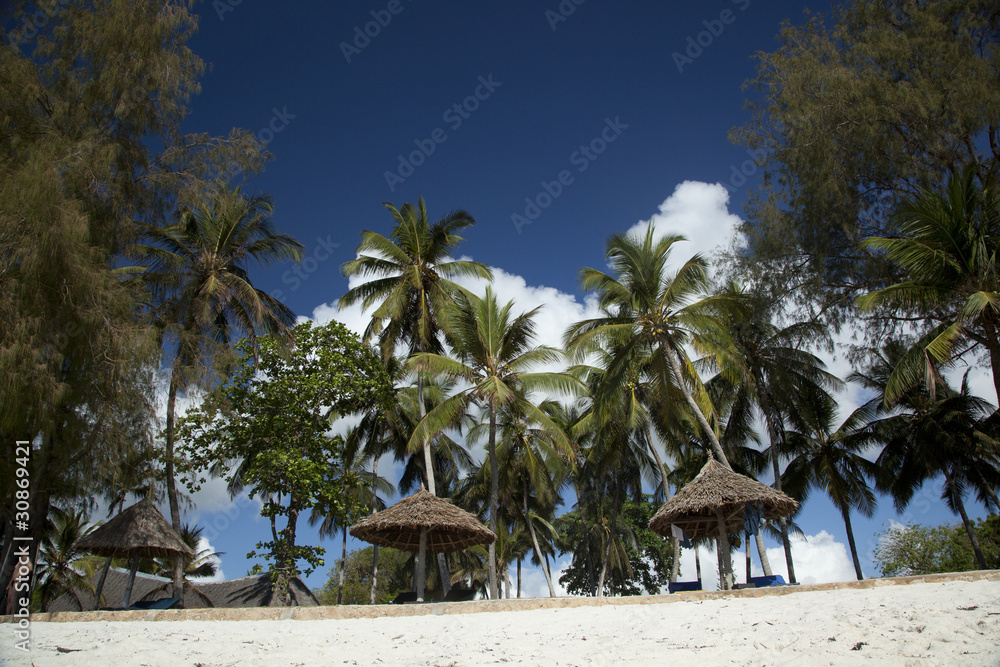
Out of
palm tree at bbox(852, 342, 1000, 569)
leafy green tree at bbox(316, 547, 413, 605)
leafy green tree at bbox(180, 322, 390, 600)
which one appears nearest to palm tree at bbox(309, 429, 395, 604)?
leafy green tree at bbox(180, 322, 390, 600)

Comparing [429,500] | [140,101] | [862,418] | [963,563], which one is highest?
[140,101]

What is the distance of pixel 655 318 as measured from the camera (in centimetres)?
1441

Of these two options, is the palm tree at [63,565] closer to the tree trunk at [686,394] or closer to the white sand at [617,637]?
the white sand at [617,637]

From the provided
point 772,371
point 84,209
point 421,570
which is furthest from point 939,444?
point 84,209

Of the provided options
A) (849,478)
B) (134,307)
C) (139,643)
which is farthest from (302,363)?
(849,478)

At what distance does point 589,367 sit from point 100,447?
564 inches

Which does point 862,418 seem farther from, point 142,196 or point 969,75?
point 142,196

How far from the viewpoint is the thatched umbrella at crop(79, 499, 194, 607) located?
450 inches

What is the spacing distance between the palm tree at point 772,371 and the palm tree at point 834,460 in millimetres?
618

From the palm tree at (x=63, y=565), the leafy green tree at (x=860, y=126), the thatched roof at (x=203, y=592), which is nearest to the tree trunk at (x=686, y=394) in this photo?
the leafy green tree at (x=860, y=126)

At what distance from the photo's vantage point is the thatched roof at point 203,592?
20344 mm

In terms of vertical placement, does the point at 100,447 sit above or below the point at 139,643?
above

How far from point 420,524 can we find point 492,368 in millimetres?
5114

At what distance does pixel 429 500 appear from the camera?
12.4 m
